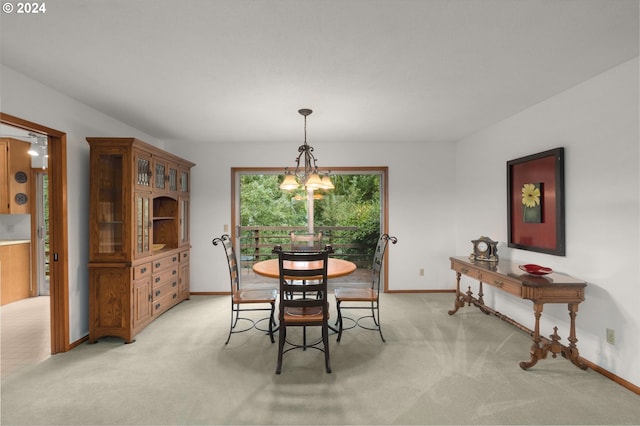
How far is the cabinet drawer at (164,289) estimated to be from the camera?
352cm

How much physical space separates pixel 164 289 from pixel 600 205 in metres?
4.57

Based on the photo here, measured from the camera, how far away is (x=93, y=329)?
2996mm

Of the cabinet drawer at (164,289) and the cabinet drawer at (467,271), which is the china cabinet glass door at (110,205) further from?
the cabinet drawer at (467,271)

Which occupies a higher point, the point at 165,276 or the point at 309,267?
the point at 309,267

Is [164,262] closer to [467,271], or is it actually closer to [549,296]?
[467,271]

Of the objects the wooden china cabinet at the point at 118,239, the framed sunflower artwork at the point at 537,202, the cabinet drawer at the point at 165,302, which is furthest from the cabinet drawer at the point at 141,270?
the framed sunflower artwork at the point at 537,202

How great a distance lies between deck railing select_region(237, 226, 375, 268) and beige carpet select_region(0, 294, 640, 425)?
6.00ft

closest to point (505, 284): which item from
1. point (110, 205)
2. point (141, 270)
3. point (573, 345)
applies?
point (573, 345)

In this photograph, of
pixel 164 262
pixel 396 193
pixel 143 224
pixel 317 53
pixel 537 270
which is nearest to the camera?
pixel 317 53

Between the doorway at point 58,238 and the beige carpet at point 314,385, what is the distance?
266 millimetres

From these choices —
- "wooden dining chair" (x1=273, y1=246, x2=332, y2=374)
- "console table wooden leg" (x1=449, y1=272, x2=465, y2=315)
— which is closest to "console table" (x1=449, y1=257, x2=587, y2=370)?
"console table wooden leg" (x1=449, y1=272, x2=465, y2=315)

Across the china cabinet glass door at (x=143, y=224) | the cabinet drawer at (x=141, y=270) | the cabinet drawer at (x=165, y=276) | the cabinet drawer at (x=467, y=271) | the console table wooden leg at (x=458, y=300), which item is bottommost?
the console table wooden leg at (x=458, y=300)

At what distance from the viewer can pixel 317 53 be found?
2104 millimetres

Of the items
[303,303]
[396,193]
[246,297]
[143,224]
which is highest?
[396,193]
